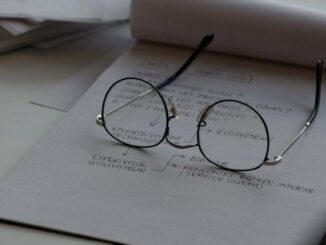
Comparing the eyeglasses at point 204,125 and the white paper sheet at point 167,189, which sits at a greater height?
the eyeglasses at point 204,125

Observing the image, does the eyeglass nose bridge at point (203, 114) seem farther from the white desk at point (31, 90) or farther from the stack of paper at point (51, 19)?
the stack of paper at point (51, 19)

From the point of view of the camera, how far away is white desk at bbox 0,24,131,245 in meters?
0.58

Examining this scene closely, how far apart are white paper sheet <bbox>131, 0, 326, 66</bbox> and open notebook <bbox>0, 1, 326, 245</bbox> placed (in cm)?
10

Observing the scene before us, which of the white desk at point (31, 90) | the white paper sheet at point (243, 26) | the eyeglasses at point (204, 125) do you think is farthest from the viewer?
the white paper sheet at point (243, 26)

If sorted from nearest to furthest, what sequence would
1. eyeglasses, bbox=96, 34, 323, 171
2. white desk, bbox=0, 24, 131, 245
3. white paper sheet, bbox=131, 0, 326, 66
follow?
white desk, bbox=0, 24, 131, 245, eyeglasses, bbox=96, 34, 323, 171, white paper sheet, bbox=131, 0, 326, 66

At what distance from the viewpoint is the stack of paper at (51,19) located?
0.88m

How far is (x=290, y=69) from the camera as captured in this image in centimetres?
89

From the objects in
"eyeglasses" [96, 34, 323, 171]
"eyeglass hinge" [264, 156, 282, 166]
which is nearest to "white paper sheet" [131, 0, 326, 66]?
"eyeglasses" [96, 34, 323, 171]

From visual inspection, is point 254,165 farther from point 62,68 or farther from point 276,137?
point 62,68

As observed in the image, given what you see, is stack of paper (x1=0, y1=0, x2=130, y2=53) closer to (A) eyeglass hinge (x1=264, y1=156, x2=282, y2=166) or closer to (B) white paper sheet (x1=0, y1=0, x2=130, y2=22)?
(B) white paper sheet (x1=0, y1=0, x2=130, y2=22)

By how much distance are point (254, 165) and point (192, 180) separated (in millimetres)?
71

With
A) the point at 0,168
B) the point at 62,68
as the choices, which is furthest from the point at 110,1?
the point at 0,168

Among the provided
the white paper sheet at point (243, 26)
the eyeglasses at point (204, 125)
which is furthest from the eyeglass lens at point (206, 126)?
the white paper sheet at point (243, 26)

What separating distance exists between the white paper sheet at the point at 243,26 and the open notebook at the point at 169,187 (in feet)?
0.32
